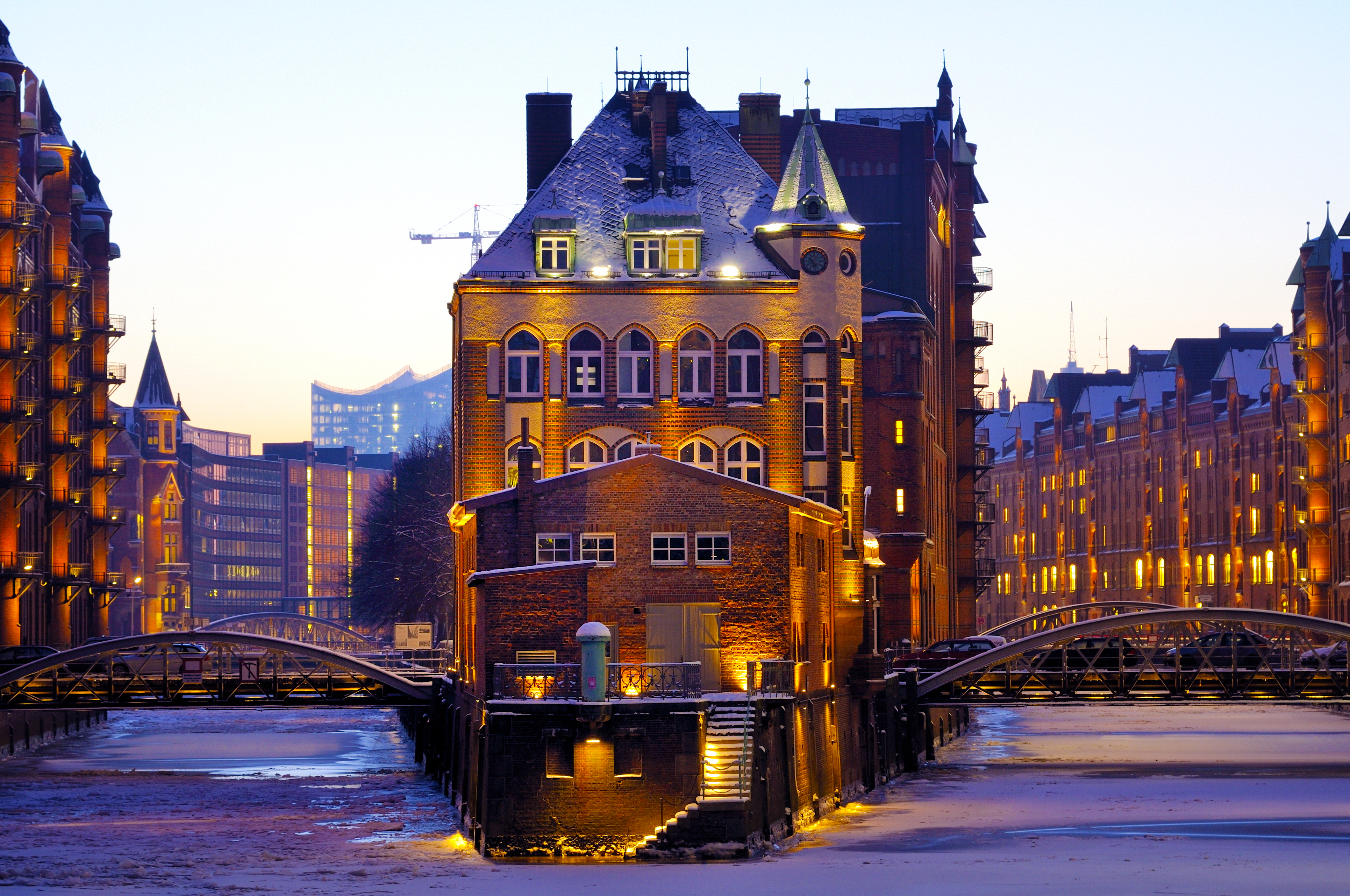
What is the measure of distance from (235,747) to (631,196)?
32508 mm

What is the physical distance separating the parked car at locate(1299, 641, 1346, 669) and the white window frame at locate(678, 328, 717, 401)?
2140 cm

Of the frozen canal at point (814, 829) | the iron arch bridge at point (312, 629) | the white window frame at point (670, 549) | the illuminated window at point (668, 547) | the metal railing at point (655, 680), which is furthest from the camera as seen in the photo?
the iron arch bridge at point (312, 629)

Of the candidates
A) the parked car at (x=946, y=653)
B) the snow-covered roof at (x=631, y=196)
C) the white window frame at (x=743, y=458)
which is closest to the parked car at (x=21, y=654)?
the snow-covered roof at (x=631, y=196)

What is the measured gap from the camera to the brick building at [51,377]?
284 ft

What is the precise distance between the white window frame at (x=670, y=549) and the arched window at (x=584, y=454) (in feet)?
54.0

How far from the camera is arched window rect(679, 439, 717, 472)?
68.9 m

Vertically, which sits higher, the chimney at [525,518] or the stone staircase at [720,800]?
the chimney at [525,518]

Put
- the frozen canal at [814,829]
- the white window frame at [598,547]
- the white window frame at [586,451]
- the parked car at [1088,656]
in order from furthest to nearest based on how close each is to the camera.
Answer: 1. the parked car at [1088,656]
2. the white window frame at [586,451]
3. the white window frame at [598,547]
4. the frozen canal at [814,829]

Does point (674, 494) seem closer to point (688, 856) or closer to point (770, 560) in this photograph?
point (770, 560)

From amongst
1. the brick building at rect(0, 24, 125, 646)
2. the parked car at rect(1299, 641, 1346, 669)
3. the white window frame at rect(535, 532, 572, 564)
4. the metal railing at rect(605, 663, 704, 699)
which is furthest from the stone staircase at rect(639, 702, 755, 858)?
the brick building at rect(0, 24, 125, 646)

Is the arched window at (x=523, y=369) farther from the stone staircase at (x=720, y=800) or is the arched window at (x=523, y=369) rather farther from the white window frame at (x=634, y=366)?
the stone staircase at (x=720, y=800)

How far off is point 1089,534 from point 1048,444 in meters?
14.2

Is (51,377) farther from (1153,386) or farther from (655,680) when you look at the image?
(1153,386)

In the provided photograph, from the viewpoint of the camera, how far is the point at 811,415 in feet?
226
